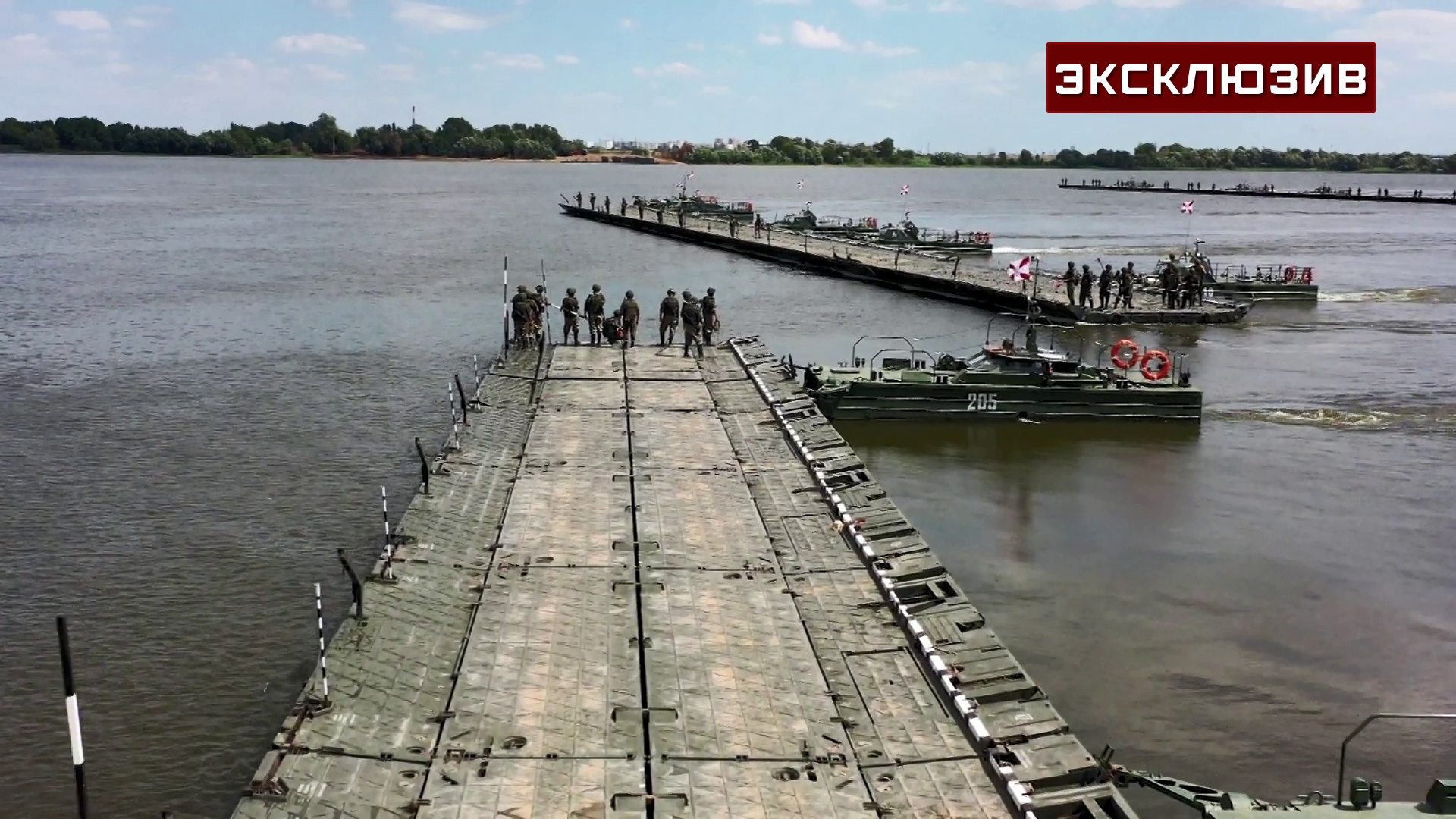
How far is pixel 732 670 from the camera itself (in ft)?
41.7

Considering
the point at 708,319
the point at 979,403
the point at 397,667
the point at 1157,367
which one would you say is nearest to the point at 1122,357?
the point at 1157,367

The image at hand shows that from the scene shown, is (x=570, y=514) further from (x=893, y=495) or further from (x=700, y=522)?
(x=893, y=495)

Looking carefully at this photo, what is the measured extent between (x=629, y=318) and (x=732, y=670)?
2058 cm

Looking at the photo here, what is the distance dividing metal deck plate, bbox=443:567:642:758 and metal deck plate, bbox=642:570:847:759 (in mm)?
297

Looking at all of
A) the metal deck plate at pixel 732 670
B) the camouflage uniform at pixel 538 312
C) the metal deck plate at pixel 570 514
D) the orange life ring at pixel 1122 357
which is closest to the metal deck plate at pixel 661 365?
the camouflage uniform at pixel 538 312

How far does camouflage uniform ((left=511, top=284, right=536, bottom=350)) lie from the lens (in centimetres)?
3231

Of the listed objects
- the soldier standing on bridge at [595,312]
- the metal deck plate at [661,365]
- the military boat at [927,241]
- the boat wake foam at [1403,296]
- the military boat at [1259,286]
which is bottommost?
the boat wake foam at [1403,296]

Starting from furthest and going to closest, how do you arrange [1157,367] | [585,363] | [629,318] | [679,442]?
[1157,367]
[629,318]
[585,363]
[679,442]

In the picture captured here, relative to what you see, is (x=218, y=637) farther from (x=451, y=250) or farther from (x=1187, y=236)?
(x=1187, y=236)

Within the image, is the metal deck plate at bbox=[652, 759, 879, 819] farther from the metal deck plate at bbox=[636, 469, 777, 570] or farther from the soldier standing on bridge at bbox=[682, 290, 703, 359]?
the soldier standing on bridge at bbox=[682, 290, 703, 359]

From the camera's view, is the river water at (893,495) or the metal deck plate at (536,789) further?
the river water at (893,495)

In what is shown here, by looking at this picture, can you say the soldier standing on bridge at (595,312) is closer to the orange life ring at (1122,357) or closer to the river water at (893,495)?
the river water at (893,495)

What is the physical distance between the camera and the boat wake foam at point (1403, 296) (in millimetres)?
58375

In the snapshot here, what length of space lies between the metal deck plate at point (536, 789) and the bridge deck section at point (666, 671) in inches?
1.0
